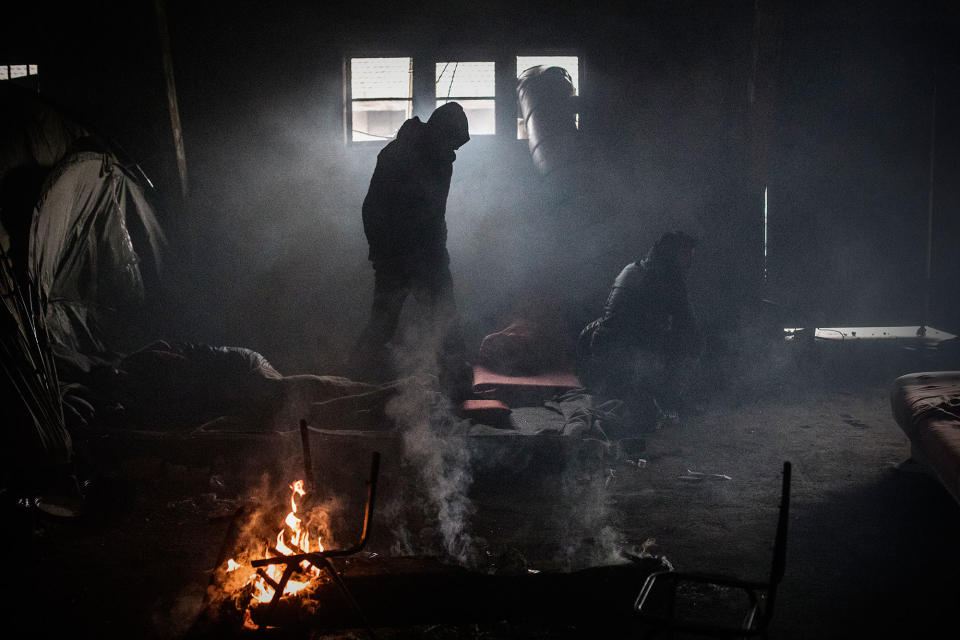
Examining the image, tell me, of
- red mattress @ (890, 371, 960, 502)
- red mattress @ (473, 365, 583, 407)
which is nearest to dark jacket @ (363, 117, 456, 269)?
red mattress @ (473, 365, 583, 407)

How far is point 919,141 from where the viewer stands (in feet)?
32.3

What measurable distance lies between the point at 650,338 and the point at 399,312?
276 centimetres

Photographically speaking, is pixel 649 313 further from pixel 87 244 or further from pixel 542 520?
pixel 87 244

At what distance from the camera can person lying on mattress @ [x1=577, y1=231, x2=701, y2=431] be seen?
23.5ft

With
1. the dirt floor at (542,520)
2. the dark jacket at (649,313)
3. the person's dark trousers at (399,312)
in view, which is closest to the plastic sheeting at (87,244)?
the dirt floor at (542,520)

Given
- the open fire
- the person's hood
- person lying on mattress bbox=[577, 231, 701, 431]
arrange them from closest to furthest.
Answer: the open fire
the person's hood
person lying on mattress bbox=[577, 231, 701, 431]

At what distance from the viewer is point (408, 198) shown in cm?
689

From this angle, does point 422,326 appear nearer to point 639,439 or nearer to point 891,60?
point 639,439

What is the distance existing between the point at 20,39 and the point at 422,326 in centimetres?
686

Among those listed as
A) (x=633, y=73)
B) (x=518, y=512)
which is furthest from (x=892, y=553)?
(x=633, y=73)

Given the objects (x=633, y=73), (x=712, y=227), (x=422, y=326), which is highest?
(x=633, y=73)

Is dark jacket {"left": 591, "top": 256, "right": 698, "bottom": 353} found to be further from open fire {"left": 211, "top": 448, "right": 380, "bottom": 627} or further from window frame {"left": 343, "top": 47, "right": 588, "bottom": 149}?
open fire {"left": 211, "top": 448, "right": 380, "bottom": 627}

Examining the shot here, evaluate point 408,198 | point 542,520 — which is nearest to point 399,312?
point 408,198

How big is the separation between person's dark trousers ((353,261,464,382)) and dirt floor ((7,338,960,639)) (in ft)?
5.14
